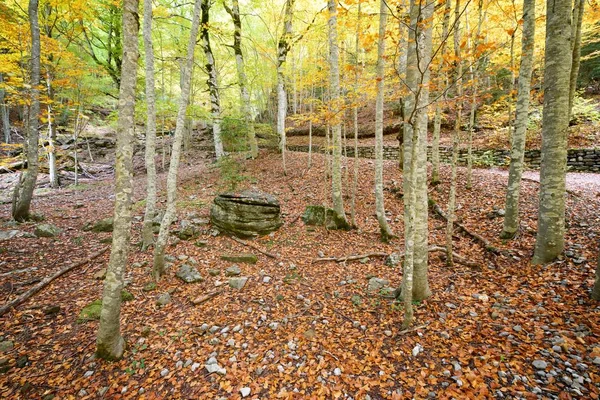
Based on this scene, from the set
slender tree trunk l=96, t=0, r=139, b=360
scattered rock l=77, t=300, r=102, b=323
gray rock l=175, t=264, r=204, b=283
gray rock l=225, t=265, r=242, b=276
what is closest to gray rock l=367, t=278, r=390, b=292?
gray rock l=225, t=265, r=242, b=276

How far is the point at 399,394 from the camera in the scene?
3215mm

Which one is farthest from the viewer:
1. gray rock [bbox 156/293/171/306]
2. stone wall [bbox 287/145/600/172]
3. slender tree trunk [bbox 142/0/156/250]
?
stone wall [bbox 287/145/600/172]

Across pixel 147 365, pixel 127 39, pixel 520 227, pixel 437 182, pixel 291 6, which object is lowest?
pixel 147 365

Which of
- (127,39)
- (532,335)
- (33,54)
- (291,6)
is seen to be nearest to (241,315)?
(532,335)

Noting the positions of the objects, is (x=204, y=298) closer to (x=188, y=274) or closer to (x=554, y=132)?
(x=188, y=274)

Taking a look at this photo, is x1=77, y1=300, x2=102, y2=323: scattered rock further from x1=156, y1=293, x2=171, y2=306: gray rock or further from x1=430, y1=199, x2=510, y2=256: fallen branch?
x1=430, y1=199, x2=510, y2=256: fallen branch

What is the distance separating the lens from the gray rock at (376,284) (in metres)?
5.51

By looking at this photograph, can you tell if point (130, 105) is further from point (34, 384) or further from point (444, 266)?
point (444, 266)

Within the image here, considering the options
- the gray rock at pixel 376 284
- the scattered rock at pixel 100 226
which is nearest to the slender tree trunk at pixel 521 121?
the gray rock at pixel 376 284

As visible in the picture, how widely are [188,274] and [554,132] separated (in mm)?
8279

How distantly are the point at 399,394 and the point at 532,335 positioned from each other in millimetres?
2165

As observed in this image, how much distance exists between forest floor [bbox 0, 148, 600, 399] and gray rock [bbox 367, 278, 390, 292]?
0.57 ft

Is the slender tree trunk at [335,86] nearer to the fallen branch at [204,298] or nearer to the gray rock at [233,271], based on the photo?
the gray rock at [233,271]

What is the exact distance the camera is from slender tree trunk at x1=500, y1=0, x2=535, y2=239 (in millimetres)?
5961
